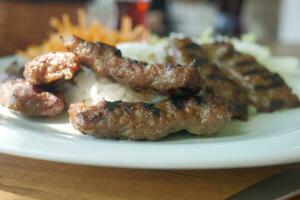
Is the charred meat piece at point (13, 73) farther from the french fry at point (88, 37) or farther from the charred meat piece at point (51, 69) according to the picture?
the french fry at point (88, 37)

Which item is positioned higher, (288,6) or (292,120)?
(292,120)

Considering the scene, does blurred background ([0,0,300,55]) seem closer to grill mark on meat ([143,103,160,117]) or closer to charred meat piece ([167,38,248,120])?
charred meat piece ([167,38,248,120])

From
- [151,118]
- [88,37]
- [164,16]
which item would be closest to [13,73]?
[151,118]

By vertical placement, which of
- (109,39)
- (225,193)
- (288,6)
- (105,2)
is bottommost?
(105,2)

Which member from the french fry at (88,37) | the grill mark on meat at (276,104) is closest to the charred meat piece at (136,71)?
the grill mark on meat at (276,104)

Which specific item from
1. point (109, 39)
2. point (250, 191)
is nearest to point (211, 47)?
point (109, 39)

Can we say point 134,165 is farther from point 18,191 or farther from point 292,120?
point 292,120
